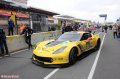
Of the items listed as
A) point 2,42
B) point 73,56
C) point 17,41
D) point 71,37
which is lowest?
point 73,56

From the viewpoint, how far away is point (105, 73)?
6891 millimetres

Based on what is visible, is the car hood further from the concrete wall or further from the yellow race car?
the concrete wall

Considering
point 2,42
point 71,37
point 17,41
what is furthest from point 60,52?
point 17,41

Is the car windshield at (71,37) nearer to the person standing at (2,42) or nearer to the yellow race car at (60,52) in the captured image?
the yellow race car at (60,52)

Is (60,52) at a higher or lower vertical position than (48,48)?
lower

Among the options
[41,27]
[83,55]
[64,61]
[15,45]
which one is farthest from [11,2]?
[64,61]

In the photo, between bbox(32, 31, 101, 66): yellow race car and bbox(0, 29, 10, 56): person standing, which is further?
bbox(0, 29, 10, 56): person standing

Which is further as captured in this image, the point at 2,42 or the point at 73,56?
the point at 2,42

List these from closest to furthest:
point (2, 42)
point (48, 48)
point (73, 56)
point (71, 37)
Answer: point (48, 48) < point (73, 56) < point (71, 37) < point (2, 42)

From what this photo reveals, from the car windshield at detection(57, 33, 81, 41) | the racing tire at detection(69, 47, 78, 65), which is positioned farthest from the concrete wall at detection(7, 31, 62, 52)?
the racing tire at detection(69, 47, 78, 65)

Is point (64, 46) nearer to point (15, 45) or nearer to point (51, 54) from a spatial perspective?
point (51, 54)

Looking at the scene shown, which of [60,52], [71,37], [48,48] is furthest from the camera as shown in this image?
[71,37]

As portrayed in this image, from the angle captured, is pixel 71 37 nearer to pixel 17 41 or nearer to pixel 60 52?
pixel 60 52

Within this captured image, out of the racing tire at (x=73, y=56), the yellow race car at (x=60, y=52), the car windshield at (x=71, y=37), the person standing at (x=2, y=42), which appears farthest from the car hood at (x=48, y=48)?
the person standing at (x=2, y=42)
